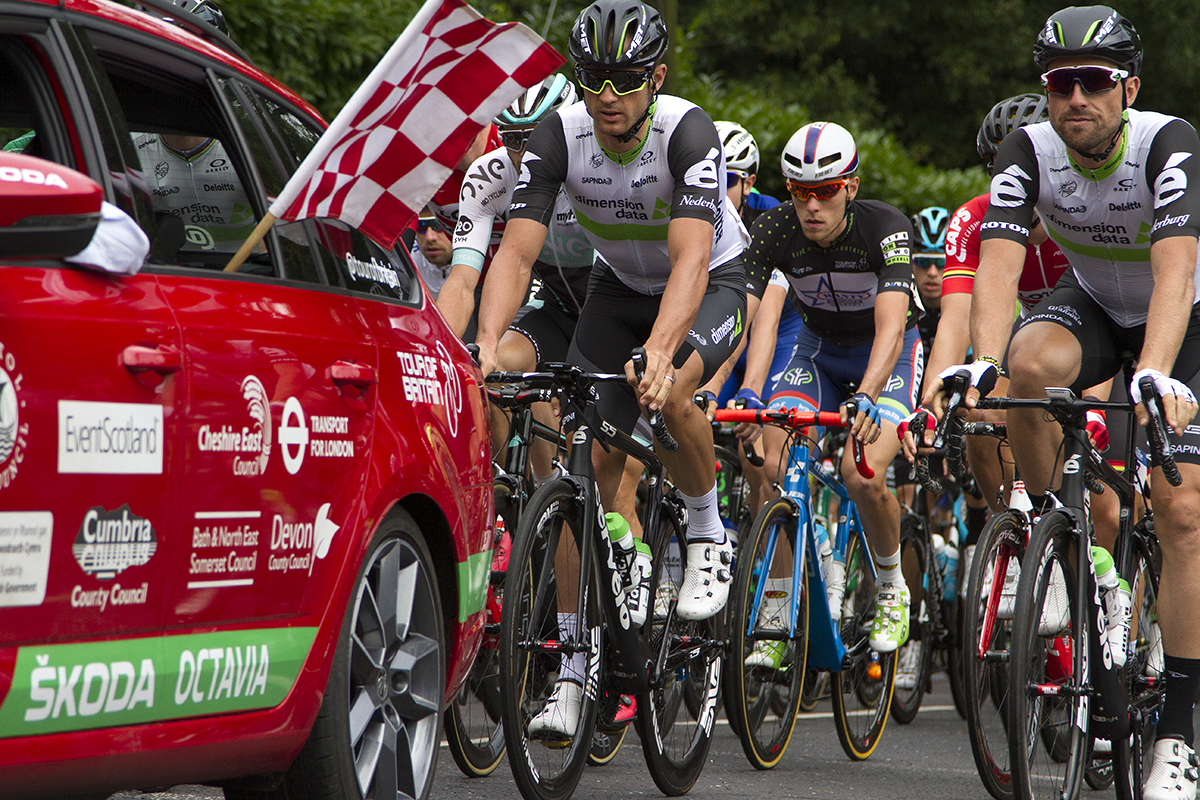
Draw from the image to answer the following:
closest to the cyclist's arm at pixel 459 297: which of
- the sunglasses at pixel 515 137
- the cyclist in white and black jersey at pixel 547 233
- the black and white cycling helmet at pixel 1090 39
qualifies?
the cyclist in white and black jersey at pixel 547 233

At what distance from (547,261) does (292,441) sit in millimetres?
3465

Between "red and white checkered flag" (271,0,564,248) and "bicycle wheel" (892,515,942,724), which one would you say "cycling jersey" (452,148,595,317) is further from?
"bicycle wheel" (892,515,942,724)

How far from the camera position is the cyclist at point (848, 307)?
6.85 meters

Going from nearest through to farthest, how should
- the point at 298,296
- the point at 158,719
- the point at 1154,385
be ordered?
the point at 158,719 → the point at 298,296 → the point at 1154,385

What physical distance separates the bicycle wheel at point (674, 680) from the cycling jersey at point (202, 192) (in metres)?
2.37

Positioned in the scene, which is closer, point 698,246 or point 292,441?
point 292,441

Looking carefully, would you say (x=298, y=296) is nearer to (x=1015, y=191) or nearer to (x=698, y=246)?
(x=698, y=246)

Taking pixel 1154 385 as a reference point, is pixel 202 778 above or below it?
below

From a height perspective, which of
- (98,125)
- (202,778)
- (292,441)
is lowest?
(202,778)

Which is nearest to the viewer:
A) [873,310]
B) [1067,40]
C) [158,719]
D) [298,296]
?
[158,719]

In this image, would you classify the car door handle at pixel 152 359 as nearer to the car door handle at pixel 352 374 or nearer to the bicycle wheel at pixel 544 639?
the car door handle at pixel 352 374

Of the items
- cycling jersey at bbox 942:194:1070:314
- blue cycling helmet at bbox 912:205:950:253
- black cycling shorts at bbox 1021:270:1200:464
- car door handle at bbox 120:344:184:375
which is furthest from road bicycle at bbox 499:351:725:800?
blue cycling helmet at bbox 912:205:950:253

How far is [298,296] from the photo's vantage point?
3527mm

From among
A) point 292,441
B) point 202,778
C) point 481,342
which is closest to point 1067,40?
point 481,342
